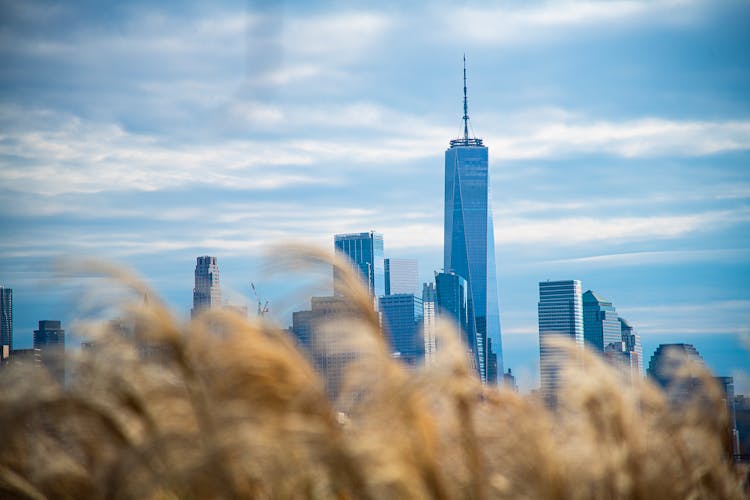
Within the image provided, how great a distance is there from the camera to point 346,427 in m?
4.01

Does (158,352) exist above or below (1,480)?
above

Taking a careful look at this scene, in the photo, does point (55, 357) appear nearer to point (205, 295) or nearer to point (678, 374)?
point (205, 295)

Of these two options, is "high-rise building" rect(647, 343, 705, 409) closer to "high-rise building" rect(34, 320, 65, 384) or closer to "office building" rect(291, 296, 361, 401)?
"office building" rect(291, 296, 361, 401)

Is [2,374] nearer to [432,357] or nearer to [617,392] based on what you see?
[432,357]

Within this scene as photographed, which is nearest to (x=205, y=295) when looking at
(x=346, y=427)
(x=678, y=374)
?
(x=346, y=427)

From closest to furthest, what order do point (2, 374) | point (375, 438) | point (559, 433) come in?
1. point (375, 438)
2. point (559, 433)
3. point (2, 374)

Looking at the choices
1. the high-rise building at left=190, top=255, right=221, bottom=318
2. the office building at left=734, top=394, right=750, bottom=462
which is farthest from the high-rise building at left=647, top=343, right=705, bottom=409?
the high-rise building at left=190, top=255, right=221, bottom=318

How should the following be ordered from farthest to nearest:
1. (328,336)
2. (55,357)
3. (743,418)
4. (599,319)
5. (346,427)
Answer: (599,319) < (743,418) < (55,357) < (346,427) < (328,336)

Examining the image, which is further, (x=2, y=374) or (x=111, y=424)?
(x=2, y=374)

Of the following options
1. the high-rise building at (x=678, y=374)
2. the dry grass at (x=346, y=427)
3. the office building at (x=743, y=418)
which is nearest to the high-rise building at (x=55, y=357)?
the dry grass at (x=346, y=427)

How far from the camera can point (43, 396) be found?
4.09 meters

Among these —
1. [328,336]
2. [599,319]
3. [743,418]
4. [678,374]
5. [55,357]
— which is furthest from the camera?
[599,319]

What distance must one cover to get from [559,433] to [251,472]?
121cm

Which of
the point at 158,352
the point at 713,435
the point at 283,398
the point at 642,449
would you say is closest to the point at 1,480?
the point at 158,352
